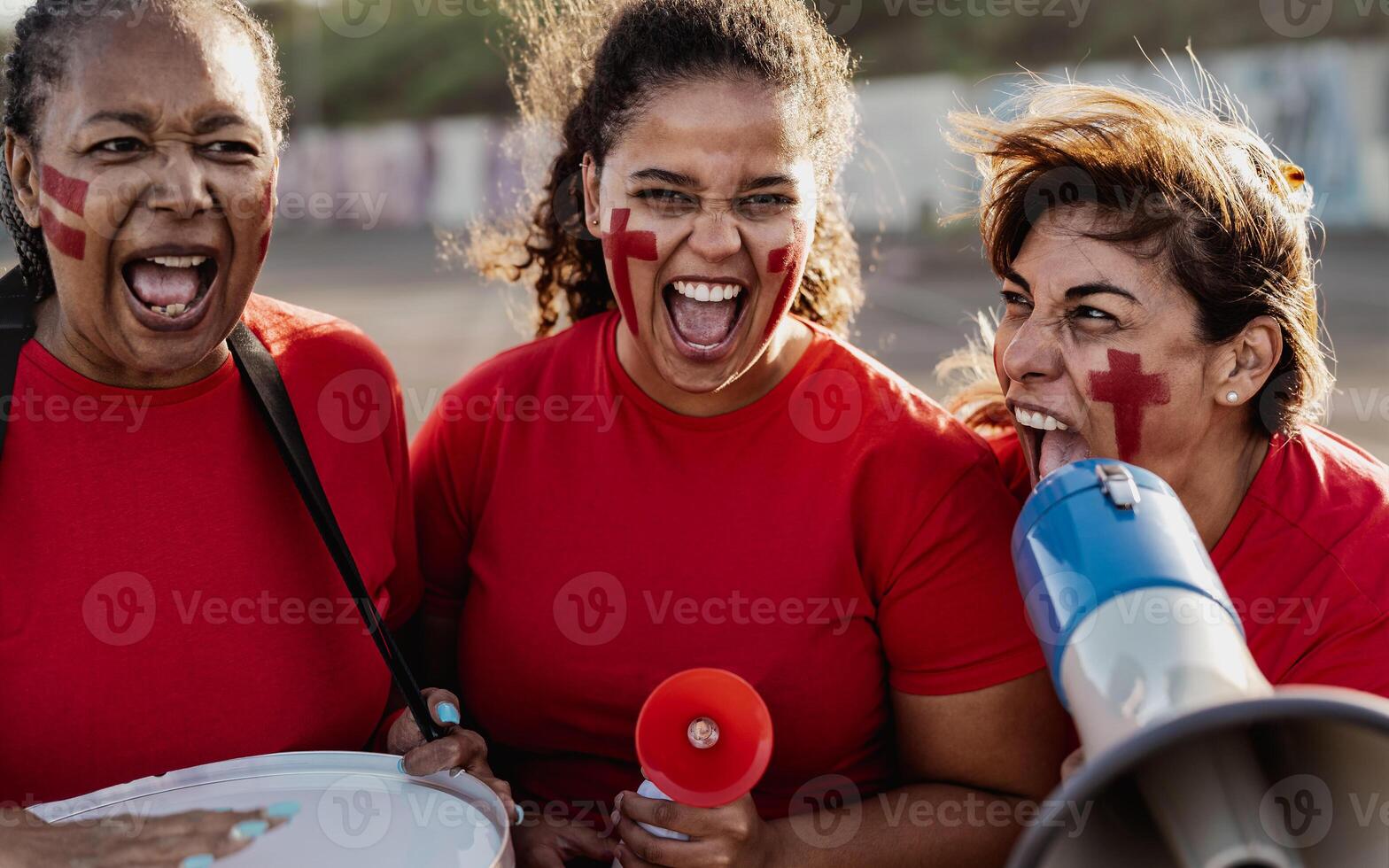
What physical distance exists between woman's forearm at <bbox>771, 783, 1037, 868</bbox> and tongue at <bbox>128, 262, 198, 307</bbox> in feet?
4.84

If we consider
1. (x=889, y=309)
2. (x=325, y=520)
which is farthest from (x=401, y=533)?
(x=889, y=309)

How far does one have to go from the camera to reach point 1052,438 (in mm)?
2627

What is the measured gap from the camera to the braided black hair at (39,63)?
2201mm

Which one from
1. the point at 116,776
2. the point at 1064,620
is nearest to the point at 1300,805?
the point at 1064,620

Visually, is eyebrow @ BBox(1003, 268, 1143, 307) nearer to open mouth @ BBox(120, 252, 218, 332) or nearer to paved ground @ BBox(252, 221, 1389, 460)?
open mouth @ BBox(120, 252, 218, 332)

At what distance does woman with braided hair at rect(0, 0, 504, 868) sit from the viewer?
221 centimetres

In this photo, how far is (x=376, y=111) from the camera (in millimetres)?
41219

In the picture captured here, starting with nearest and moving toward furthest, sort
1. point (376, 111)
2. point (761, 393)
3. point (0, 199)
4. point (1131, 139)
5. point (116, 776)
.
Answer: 1. point (116, 776)
2. point (0, 199)
3. point (1131, 139)
4. point (761, 393)
5. point (376, 111)

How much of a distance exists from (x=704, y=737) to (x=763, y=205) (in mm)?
1098

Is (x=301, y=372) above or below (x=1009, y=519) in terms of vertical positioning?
above

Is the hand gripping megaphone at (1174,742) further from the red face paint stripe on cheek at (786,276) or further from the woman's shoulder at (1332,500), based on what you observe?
the red face paint stripe on cheek at (786,276)

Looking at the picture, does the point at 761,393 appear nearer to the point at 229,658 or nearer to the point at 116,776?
the point at 229,658

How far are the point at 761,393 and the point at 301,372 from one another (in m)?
0.94

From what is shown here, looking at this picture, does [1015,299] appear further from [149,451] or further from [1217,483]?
[149,451]
